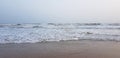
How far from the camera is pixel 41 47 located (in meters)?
7.07

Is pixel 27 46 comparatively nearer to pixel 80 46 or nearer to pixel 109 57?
pixel 80 46

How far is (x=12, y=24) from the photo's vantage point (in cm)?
1578

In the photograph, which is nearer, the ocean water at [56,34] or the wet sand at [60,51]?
the wet sand at [60,51]

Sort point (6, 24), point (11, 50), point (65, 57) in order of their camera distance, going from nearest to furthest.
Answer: point (65, 57) < point (11, 50) < point (6, 24)

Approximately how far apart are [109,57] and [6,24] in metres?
11.0

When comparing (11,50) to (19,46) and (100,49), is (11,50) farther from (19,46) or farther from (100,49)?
(100,49)

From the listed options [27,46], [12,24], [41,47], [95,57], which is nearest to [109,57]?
[95,57]

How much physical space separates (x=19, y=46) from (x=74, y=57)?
6.87 ft

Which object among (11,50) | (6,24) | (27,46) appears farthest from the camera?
(6,24)

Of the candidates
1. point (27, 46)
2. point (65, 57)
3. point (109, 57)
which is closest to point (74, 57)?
point (65, 57)

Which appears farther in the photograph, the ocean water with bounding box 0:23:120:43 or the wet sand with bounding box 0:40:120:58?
the ocean water with bounding box 0:23:120:43

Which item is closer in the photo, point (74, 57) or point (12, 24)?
point (74, 57)

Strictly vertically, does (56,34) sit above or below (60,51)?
below

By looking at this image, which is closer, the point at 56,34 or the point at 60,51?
the point at 60,51
